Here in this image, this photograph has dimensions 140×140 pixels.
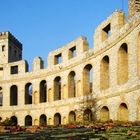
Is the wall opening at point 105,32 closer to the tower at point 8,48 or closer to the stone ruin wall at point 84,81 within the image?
the stone ruin wall at point 84,81

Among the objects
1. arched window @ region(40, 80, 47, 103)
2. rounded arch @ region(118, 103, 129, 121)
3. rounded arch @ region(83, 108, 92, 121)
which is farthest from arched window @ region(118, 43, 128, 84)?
arched window @ region(40, 80, 47, 103)

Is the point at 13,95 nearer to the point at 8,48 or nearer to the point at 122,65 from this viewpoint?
the point at 8,48

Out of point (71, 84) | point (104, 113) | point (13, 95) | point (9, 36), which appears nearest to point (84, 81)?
point (71, 84)

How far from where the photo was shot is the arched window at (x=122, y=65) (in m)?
28.4

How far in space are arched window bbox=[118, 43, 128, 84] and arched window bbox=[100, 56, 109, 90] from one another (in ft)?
9.56

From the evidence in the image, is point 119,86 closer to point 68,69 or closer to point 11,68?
point 68,69

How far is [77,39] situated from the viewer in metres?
37.0

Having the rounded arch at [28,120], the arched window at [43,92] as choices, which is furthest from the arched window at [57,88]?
the rounded arch at [28,120]

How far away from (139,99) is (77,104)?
11.2 meters

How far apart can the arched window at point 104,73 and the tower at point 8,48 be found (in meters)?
21.8

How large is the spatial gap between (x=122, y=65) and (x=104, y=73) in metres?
3.80

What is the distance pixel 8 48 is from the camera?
51.9 m

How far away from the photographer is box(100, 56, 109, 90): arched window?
3166 centimetres

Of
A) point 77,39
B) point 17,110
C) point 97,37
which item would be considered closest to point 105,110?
point 97,37
